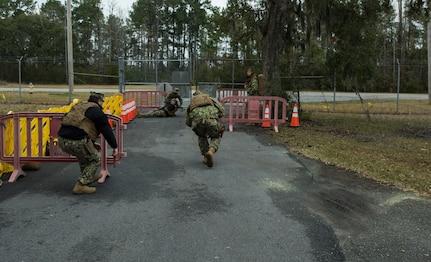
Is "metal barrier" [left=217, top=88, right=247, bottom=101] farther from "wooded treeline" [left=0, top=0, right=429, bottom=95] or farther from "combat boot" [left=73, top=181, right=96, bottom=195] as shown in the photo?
"combat boot" [left=73, top=181, right=96, bottom=195]

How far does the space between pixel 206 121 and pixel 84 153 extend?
2.45 meters

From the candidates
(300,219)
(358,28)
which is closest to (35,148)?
(300,219)

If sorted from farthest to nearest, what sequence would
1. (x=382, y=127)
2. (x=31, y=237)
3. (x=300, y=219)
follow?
Result: 1. (x=382, y=127)
2. (x=300, y=219)
3. (x=31, y=237)

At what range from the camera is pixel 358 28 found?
1419 cm

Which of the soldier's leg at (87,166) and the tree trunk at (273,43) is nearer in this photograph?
the soldier's leg at (87,166)

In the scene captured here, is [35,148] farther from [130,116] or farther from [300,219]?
[130,116]

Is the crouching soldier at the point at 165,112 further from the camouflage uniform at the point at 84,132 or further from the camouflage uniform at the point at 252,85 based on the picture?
the camouflage uniform at the point at 84,132

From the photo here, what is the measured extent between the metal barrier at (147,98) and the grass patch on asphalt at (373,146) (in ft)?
20.3

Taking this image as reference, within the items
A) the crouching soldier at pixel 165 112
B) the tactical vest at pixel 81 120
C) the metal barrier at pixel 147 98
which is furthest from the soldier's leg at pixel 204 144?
the metal barrier at pixel 147 98

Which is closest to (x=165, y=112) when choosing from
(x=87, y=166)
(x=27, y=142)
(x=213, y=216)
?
(x=27, y=142)

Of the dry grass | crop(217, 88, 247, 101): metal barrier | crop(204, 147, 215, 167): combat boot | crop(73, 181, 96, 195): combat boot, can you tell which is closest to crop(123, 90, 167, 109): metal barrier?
crop(217, 88, 247, 101): metal barrier

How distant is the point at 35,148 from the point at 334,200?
5.13 meters

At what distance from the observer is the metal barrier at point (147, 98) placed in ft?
57.4

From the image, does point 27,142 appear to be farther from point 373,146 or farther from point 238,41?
point 238,41
